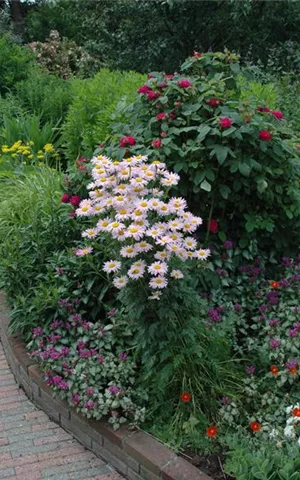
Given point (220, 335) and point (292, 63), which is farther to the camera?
point (292, 63)

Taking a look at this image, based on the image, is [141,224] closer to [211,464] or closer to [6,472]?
[211,464]

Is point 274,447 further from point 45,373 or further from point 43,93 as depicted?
point 43,93

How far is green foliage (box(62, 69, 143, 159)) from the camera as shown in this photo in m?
5.50

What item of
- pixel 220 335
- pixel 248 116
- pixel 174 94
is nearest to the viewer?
pixel 220 335

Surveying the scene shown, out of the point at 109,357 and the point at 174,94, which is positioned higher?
the point at 174,94

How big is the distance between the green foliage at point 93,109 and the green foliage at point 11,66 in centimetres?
378

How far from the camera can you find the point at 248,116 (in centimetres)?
402

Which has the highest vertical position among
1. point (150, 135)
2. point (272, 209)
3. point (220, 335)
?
point (150, 135)

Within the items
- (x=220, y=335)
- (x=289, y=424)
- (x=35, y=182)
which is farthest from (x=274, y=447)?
(x=35, y=182)

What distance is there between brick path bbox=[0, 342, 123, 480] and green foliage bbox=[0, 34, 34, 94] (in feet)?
22.3

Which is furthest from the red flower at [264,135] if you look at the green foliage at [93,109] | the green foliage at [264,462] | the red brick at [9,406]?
the red brick at [9,406]

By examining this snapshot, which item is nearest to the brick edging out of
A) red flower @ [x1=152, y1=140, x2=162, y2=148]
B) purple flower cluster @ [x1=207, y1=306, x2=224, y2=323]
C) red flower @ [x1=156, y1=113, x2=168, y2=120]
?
purple flower cluster @ [x1=207, y1=306, x2=224, y2=323]

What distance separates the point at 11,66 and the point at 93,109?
15.7ft

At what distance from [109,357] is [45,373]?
0.40m
